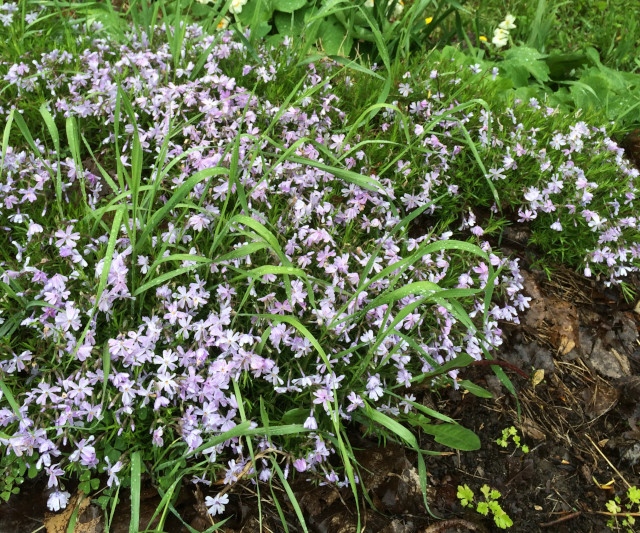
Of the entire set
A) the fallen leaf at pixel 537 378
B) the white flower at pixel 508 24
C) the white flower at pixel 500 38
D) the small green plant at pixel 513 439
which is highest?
the white flower at pixel 508 24

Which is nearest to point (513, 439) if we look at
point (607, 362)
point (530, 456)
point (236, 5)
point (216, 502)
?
point (530, 456)

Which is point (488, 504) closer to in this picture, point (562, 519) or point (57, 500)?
point (562, 519)

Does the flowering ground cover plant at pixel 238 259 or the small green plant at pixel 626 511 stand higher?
the flowering ground cover plant at pixel 238 259

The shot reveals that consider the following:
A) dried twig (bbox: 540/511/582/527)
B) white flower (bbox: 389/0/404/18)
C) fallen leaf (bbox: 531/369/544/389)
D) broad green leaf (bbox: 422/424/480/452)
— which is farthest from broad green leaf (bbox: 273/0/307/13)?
dried twig (bbox: 540/511/582/527)

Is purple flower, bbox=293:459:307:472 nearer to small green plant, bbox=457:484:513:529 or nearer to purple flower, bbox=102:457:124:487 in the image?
purple flower, bbox=102:457:124:487

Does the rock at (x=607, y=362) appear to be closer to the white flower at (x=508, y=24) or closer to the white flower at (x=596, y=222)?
the white flower at (x=596, y=222)

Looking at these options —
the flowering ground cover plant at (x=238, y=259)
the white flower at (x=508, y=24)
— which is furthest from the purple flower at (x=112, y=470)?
the white flower at (x=508, y=24)
